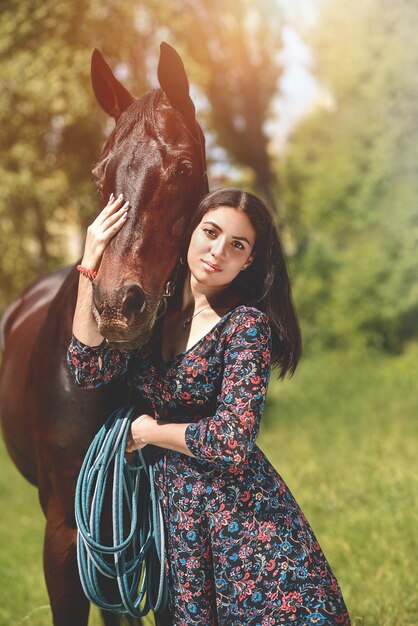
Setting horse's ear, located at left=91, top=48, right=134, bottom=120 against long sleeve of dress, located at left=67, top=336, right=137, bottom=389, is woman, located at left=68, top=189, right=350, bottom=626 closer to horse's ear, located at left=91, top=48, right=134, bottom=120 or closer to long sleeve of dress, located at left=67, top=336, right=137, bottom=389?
long sleeve of dress, located at left=67, top=336, right=137, bottom=389

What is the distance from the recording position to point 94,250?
2057 millimetres

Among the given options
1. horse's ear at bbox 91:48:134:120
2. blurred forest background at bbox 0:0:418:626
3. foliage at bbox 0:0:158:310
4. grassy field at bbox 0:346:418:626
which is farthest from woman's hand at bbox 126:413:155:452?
foliage at bbox 0:0:158:310

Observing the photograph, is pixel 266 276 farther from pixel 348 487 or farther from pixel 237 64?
pixel 237 64

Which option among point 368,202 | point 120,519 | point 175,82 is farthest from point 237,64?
point 120,519

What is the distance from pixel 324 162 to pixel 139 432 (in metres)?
14.2

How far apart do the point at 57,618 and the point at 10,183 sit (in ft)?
35.0

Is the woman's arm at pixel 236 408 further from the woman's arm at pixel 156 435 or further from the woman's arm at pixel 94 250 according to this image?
the woman's arm at pixel 94 250

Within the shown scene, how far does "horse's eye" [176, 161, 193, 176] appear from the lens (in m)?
2.18

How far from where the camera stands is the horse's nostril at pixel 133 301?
190 cm

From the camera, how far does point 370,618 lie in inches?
128

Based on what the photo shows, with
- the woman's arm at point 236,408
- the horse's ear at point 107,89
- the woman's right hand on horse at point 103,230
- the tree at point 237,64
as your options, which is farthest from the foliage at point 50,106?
the woman's arm at point 236,408

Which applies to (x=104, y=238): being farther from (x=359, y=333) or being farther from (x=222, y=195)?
(x=359, y=333)

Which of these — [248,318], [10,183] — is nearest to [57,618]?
[248,318]

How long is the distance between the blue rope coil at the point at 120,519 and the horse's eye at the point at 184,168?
721 millimetres
